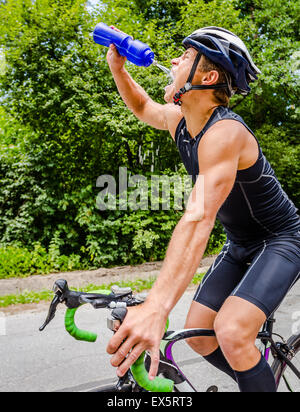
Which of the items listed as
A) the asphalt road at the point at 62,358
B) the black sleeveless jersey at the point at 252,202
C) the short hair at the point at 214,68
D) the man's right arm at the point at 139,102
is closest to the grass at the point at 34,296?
the asphalt road at the point at 62,358

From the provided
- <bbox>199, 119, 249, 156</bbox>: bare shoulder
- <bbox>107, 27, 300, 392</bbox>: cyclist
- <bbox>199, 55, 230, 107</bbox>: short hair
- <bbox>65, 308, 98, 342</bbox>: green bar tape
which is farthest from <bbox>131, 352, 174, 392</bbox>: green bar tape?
<bbox>199, 55, 230, 107</bbox>: short hair

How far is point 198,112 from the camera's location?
1.73 m

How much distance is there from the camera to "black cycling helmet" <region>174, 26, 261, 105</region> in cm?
163

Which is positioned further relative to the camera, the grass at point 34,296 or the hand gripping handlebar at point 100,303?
the grass at point 34,296

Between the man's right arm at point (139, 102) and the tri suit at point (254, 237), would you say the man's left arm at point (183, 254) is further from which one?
the man's right arm at point (139, 102)

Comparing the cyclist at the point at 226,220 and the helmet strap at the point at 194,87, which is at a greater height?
the helmet strap at the point at 194,87

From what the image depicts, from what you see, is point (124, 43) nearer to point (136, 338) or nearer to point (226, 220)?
point (226, 220)

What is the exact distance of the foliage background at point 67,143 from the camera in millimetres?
7105

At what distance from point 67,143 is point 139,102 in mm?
5566

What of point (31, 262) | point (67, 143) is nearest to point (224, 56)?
point (31, 262)

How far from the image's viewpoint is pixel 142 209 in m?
7.78

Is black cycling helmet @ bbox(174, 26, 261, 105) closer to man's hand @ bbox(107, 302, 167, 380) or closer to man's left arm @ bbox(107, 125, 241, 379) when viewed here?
man's left arm @ bbox(107, 125, 241, 379)

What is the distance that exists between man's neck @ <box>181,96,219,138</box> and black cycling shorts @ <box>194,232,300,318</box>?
0.70 metres
